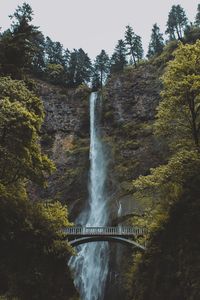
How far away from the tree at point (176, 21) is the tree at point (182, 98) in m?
50.6

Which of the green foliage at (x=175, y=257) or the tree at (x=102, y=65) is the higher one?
the tree at (x=102, y=65)

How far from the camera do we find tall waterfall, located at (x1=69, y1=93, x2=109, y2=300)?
1239 inches

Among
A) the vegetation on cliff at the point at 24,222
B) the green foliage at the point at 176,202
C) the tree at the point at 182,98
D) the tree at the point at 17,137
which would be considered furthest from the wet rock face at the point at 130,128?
the tree at the point at 17,137

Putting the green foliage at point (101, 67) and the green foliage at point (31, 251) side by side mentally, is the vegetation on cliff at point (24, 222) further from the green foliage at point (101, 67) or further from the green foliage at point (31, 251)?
the green foliage at point (101, 67)

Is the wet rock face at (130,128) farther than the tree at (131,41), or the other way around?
the tree at (131,41)

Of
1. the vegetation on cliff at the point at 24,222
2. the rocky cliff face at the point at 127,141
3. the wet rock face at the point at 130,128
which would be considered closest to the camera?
the vegetation on cliff at the point at 24,222

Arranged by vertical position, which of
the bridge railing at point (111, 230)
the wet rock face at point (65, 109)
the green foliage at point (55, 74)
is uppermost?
the green foliage at point (55, 74)

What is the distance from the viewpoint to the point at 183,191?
20172 mm

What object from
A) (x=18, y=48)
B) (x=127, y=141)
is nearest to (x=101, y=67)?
(x=127, y=141)

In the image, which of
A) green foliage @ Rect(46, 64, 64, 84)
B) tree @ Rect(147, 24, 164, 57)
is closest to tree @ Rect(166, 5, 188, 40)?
tree @ Rect(147, 24, 164, 57)

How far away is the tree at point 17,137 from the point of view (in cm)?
1942

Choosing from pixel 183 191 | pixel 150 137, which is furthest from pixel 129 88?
pixel 183 191

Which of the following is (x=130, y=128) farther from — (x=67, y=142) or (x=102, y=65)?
(x=102, y=65)

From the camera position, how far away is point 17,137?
20047 mm
